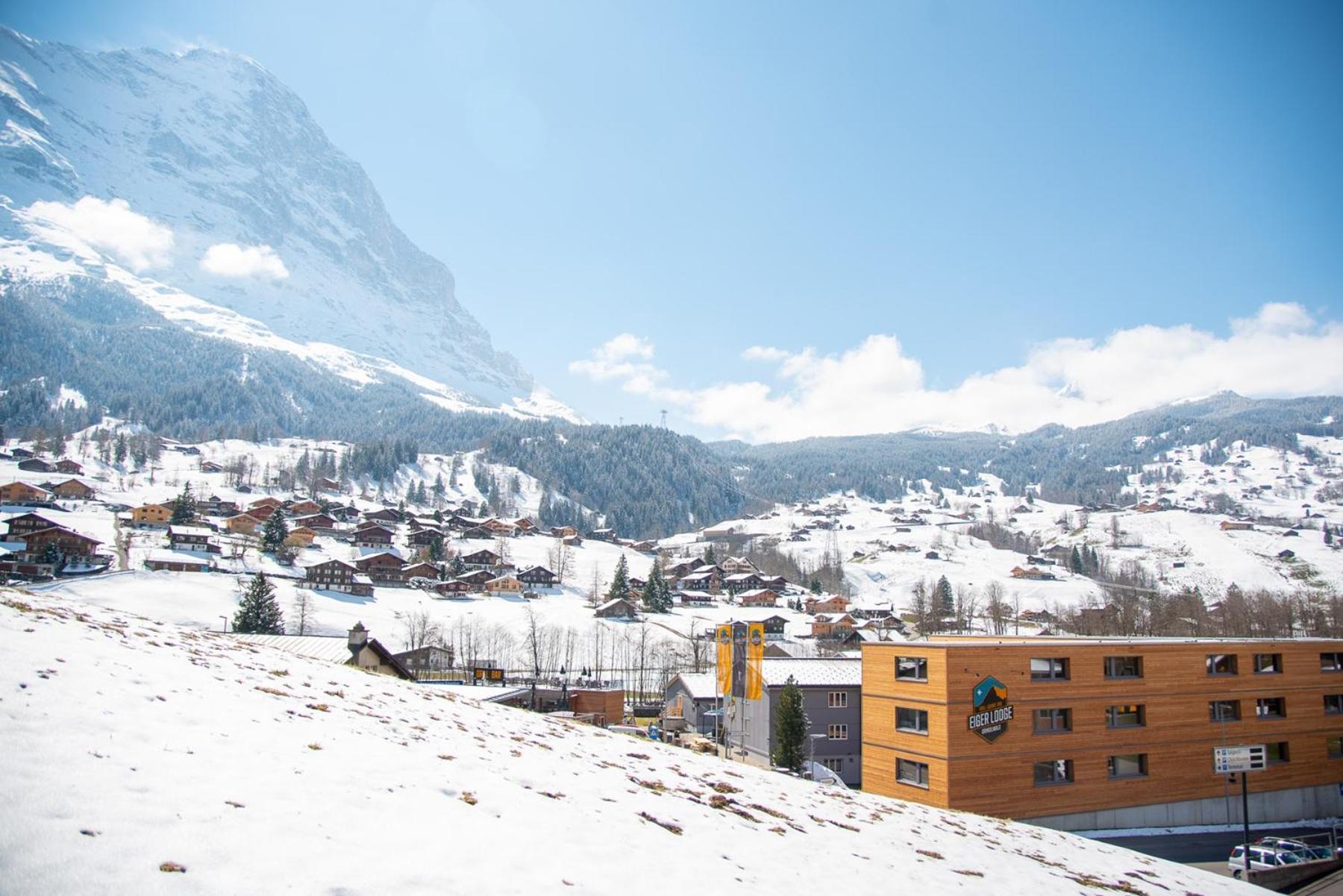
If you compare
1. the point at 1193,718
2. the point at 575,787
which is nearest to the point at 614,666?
the point at 1193,718

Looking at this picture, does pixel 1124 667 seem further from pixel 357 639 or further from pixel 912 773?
pixel 357 639

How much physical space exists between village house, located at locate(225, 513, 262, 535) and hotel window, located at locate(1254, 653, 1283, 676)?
125937mm

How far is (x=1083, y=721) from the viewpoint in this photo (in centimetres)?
3519

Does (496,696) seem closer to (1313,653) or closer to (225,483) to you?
(1313,653)

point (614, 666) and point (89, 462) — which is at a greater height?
point (89, 462)

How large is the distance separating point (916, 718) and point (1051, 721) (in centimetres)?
661

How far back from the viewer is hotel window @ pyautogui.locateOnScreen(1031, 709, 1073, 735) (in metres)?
34.4

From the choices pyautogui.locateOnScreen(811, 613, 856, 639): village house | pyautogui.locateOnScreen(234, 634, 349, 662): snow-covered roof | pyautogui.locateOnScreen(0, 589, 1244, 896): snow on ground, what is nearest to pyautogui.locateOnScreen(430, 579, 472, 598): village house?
pyautogui.locateOnScreen(811, 613, 856, 639): village house

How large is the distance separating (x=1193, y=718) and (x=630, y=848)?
133 ft

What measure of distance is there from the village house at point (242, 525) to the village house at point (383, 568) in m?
23.5

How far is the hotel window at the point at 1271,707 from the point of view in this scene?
40.1 meters

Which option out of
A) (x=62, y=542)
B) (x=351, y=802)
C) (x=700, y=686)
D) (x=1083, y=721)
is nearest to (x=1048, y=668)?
(x=1083, y=721)

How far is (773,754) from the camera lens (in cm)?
4425

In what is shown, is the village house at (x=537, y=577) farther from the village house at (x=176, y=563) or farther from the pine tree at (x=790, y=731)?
the pine tree at (x=790, y=731)
